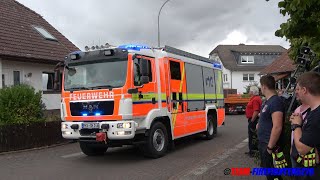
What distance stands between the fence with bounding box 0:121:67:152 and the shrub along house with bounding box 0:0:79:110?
18.0ft

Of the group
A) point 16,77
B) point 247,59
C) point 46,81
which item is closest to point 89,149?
point 16,77

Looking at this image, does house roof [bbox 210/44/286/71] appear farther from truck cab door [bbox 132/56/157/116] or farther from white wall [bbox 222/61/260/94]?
truck cab door [bbox 132/56/157/116]

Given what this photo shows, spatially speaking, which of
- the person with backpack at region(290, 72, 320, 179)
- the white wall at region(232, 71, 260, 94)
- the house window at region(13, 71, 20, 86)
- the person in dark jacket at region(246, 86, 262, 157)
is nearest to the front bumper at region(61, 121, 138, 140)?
the person in dark jacket at region(246, 86, 262, 157)

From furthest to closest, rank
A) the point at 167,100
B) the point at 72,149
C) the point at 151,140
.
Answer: the point at 72,149, the point at 167,100, the point at 151,140

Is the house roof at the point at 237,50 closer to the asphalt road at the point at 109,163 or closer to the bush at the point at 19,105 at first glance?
the asphalt road at the point at 109,163

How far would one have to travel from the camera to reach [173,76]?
40.0ft

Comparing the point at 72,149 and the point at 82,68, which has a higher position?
the point at 82,68

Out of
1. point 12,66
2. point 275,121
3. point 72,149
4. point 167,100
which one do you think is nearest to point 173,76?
point 167,100

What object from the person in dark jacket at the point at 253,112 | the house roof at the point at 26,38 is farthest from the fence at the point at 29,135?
the person in dark jacket at the point at 253,112

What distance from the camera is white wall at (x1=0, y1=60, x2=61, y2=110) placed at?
65.2 feet

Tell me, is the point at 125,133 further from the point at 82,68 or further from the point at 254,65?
the point at 254,65

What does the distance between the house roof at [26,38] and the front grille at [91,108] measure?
9469 mm

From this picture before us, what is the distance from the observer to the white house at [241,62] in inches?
2638

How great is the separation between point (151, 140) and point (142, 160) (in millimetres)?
611
